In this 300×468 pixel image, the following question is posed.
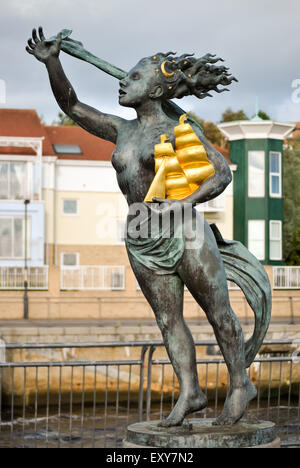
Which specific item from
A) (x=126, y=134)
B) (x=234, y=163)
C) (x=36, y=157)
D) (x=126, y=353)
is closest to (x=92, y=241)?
(x=36, y=157)

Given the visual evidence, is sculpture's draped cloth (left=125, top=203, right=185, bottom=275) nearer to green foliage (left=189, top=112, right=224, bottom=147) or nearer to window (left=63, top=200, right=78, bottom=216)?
window (left=63, top=200, right=78, bottom=216)

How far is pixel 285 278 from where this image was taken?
27797 mm

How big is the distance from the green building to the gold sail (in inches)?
1345

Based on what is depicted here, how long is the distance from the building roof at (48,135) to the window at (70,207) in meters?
1.97

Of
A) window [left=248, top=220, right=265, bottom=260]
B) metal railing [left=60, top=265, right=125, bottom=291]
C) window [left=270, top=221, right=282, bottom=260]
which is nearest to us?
metal railing [left=60, top=265, right=125, bottom=291]

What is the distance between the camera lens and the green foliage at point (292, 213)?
42562 mm

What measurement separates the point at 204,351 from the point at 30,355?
12.9 feet

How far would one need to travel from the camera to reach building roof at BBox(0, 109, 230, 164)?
37381mm

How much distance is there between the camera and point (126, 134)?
5.17 meters

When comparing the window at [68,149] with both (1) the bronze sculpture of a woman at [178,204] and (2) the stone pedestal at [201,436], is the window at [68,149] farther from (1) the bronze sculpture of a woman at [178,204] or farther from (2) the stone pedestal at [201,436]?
(2) the stone pedestal at [201,436]

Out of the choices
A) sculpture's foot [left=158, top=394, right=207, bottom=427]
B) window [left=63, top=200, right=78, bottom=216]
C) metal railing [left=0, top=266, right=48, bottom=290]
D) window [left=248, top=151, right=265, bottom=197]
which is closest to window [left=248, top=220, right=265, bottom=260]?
window [left=248, top=151, right=265, bottom=197]

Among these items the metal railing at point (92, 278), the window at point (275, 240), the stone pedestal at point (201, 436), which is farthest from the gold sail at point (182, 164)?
the window at point (275, 240)
